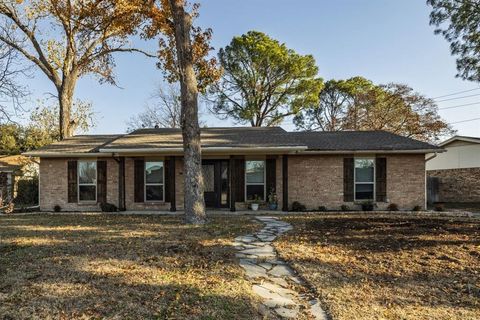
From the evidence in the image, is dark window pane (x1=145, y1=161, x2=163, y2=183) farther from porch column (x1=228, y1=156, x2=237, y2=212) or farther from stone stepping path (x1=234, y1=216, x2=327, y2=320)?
stone stepping path (x1=234, y1=216, x2=327, y2=320)

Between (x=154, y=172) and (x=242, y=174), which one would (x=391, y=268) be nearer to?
(x=242, y=174)

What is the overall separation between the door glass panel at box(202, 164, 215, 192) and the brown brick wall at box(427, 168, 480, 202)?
12.1 meters

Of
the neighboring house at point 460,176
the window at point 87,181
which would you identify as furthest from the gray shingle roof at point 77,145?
the neighboring house at point 460,176

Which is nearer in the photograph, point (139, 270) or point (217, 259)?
point (139, 270)

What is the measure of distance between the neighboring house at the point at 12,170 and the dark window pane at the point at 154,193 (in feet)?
26.8

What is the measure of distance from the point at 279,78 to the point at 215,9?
47.1 feet

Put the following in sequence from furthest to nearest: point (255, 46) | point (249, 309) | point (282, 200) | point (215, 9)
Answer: point (255, 46)
point (215, 9)
point (282, 200)
point (249, 309)

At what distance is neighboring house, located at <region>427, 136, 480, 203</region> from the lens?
1841 centimetres

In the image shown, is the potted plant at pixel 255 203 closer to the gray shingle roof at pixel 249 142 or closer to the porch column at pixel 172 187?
the gray shingle roof at pixel 249 142

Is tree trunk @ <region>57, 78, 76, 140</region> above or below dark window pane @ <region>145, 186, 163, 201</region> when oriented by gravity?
above

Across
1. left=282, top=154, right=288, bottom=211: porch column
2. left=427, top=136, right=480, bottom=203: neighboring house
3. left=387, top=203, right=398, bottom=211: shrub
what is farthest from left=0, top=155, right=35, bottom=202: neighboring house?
left=427, top=136, right=480, bottom=203: neighboring house

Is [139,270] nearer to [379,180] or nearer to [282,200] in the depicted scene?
[282,200]

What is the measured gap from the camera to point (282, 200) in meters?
14.1

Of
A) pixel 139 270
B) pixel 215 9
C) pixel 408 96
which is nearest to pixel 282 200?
pixel 215 9
